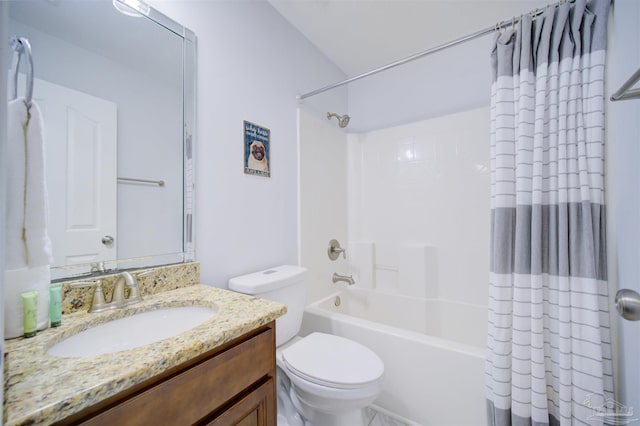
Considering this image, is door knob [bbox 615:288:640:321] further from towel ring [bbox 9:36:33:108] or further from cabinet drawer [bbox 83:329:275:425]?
towel ring [bbox 9:36:33:108]

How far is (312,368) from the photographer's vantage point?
108cm

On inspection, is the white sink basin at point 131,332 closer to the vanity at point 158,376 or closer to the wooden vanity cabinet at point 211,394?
the vanity at point 158,376

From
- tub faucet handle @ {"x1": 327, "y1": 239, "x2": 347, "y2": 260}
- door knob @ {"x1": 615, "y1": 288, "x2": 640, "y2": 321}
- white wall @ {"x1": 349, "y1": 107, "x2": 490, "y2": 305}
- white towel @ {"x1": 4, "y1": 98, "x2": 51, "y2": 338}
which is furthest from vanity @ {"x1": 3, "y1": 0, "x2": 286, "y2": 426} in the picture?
white wall @ {"x1": 349, "y1": 107, "x2": 490, "y2": 305}

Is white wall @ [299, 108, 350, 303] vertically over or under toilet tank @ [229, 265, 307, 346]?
over

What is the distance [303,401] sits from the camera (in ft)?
3.68

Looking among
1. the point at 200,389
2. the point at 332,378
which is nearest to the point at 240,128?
the point at 200,389

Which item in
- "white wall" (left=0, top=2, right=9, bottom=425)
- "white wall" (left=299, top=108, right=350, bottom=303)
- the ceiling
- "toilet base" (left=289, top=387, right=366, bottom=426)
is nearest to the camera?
"white wall" (left=0, top=2, right=9, bottom=425)

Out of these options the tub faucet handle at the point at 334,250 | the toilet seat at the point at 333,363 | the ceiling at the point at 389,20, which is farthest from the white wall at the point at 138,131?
the tub faucet handle at the point at 334,250

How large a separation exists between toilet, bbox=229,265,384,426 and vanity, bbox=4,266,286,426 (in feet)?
0.93

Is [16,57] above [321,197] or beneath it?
above

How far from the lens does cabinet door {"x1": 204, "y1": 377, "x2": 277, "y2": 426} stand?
655mm

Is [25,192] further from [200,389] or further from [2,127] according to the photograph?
[200,389]

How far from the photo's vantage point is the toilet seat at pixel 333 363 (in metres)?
1.01

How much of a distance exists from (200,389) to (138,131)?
3.14ft
